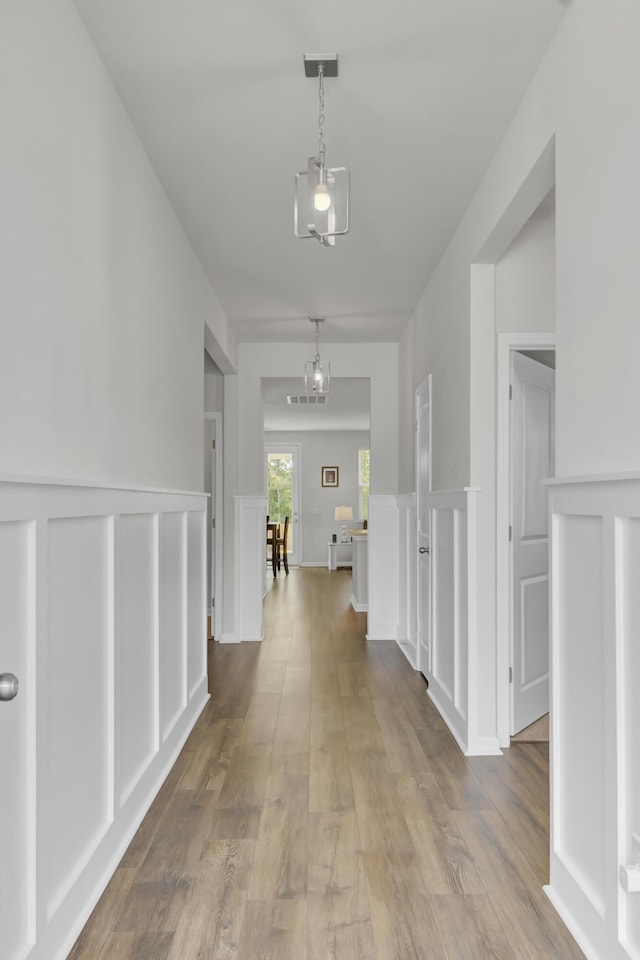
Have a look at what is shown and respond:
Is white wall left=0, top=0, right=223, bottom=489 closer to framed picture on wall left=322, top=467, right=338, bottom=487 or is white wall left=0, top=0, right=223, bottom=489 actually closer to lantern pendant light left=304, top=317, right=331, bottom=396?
lantern pendant light left=304, top=317, right=331, bottom=396

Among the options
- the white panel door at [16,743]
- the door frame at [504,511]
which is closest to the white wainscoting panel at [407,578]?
the door frame at [504,511]

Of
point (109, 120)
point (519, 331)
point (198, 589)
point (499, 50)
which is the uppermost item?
point (499, 50)

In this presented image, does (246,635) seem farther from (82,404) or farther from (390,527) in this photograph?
(82,404)

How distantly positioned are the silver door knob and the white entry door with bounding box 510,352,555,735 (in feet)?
8.04

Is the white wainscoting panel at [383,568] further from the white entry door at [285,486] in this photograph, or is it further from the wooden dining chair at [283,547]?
the white entry door at [285,486]

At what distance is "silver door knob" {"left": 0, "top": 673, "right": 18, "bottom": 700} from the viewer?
4.34 feet

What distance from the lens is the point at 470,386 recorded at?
10.6ft

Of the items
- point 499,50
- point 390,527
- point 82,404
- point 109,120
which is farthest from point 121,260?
point 390,527

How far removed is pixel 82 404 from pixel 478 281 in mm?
2026

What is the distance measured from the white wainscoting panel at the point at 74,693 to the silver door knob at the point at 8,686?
73 millimetres

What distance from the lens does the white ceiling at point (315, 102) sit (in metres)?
1.97

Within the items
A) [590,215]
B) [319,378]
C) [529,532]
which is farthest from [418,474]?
[590,215]

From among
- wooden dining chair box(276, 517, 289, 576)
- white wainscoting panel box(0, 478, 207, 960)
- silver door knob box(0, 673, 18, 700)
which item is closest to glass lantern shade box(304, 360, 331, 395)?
white wainscoting panel box(0, 478, 207, 960)

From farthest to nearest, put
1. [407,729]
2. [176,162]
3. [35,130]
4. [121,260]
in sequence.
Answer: [407,729] < [176,162] < [121,260] < [35,130]
